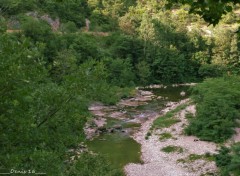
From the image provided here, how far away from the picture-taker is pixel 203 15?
417 cm

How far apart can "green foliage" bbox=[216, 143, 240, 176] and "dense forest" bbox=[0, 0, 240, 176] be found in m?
0.05

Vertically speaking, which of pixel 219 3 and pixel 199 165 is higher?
pixel 219 3

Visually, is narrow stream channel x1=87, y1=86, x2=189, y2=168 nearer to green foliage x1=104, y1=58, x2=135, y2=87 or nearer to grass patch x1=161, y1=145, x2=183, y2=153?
grass patch x1=161, y1=145, x2=183, y2=153

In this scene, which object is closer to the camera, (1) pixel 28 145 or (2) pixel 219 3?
(2) pixel 219 3

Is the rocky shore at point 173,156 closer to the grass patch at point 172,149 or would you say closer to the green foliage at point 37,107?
the grass patch at point 172,149

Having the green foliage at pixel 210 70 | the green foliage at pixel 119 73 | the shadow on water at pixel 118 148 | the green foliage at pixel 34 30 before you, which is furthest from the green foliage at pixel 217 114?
the green foliage at pixel 210 70

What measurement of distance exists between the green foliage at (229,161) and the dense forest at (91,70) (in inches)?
2.2

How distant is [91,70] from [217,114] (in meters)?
21.7

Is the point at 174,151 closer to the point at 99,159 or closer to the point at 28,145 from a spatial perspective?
the point at 99,159

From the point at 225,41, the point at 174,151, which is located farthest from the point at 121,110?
the point at 225,41

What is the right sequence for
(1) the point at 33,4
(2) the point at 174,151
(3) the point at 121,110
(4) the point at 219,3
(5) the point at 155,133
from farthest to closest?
(1) the point at 33,4, (3) the point at 121,110, (5) the point at 155,133, (2) the point at 174,151, (4) the point at 219,3

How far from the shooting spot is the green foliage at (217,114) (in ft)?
86.9

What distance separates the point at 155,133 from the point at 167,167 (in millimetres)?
7775

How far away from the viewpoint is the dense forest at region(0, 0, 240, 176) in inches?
265
